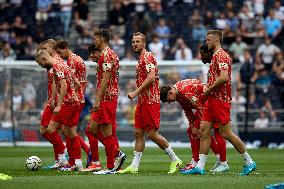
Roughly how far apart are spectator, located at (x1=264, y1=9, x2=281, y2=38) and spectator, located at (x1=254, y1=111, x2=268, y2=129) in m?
4.37

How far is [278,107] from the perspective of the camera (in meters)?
29.8

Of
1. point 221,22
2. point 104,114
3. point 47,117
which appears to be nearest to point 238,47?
point 221,22

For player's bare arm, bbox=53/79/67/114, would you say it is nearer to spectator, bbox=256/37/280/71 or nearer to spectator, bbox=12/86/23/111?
spectator, bbox=12/86/23/111

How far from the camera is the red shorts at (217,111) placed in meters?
15.9

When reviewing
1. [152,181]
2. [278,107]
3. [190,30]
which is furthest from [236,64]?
[152,181]

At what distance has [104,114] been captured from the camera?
643 inches

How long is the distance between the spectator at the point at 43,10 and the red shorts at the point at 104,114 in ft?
64.2

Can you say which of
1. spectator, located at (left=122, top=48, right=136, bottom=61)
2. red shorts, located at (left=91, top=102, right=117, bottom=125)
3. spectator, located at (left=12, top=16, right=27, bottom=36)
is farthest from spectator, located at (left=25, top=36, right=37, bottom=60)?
red shorts, located at (left=91, top=102, right=117, bottom=125)

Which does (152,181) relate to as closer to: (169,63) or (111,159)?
(111,159)

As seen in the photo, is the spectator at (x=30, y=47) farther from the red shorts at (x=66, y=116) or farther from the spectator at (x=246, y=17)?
the red shorts at (x=66, y=116)

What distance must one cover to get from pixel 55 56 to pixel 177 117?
1201 cm

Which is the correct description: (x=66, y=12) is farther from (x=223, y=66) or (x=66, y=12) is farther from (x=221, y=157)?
(x=223, y=66)

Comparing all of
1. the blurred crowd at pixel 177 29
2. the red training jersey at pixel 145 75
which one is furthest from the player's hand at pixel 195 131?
the blurred crowd at pixel 177 29

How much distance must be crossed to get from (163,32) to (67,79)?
17.3m
